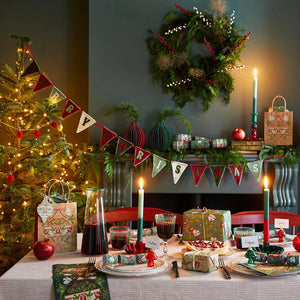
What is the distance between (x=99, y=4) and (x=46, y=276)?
2.97 meters

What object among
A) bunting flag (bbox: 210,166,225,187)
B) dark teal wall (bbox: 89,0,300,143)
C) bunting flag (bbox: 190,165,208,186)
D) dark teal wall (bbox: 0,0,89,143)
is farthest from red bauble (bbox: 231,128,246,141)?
dark teal wall (bbox: 0,0,89,143)

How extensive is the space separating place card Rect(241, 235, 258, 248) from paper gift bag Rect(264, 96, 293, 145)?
2.19 metres

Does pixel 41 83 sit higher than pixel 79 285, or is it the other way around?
pixel 41 83

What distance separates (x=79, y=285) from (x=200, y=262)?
0.37 metres

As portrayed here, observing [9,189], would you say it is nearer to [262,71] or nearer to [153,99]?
[153,99]

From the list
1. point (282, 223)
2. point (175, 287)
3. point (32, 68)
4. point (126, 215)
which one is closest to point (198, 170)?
point (126, 215)

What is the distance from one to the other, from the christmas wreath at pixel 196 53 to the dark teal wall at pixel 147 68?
0.26 feet

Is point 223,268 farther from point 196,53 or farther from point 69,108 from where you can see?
point 196,53

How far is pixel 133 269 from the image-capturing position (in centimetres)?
123

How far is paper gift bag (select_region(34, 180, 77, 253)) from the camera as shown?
1467 mm

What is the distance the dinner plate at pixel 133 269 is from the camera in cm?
119

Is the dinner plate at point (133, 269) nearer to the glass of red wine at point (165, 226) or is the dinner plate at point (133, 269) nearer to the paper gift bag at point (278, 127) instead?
the glass of red wine at point (165, 226)

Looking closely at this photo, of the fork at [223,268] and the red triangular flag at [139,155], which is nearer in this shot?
the fork at [223,268]

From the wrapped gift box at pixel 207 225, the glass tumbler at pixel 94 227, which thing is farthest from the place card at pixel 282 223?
the glass tumbler at pixel 94 227
